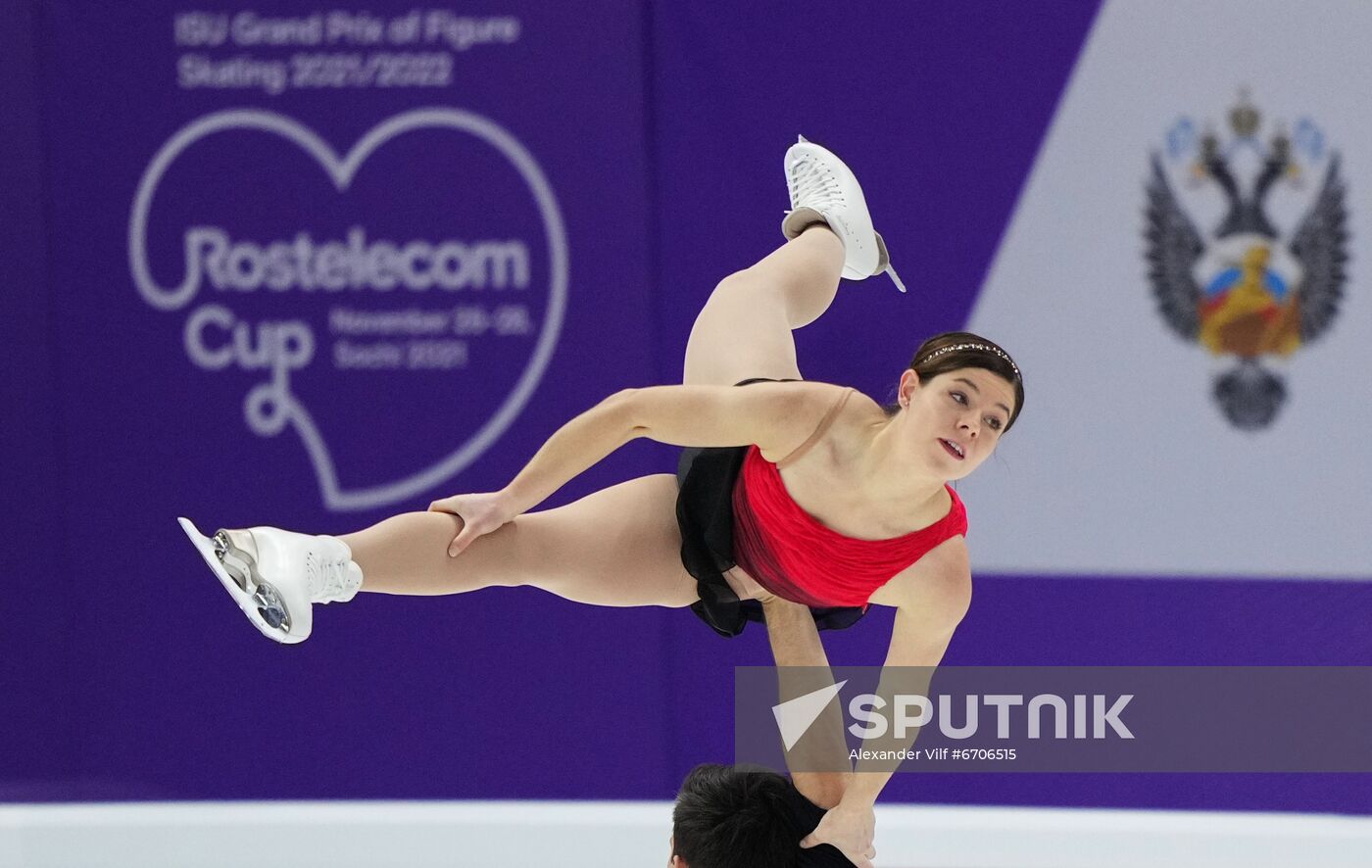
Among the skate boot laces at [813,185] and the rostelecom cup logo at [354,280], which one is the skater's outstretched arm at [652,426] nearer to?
the skate boot laces at [813,185]

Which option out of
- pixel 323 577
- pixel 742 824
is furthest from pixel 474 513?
pixel 742 824

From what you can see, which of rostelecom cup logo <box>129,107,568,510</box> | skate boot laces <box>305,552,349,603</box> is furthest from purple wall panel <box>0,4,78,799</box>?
skate boot laces <box>305,552,349,603</box>

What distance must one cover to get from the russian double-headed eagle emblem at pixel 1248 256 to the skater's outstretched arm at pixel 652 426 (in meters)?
1.77

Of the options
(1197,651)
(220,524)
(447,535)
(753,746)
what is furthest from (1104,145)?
(220,524)

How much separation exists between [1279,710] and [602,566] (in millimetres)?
2290

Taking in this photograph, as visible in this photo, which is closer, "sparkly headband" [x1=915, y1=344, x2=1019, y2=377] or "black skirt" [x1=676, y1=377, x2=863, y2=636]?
"sparkly headband" [x1=915, y1=344, x2=1019, y2=377]

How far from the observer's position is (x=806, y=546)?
3355 mm

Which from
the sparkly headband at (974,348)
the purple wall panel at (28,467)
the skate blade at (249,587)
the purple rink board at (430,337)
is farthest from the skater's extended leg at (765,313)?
the purple wall panel at (28,467)

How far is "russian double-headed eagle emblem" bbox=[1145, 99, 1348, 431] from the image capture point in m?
4.56

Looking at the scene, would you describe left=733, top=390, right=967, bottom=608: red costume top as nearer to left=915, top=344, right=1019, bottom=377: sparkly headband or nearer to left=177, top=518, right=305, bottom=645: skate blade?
left=915, top=344, right=1019, bottom=377: sparkly headband

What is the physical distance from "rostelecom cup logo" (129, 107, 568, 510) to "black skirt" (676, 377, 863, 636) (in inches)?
55.9

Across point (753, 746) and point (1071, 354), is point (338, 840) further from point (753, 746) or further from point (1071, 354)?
point (1071, 354)

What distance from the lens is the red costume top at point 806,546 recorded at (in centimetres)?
330

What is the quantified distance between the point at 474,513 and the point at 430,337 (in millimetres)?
1834
